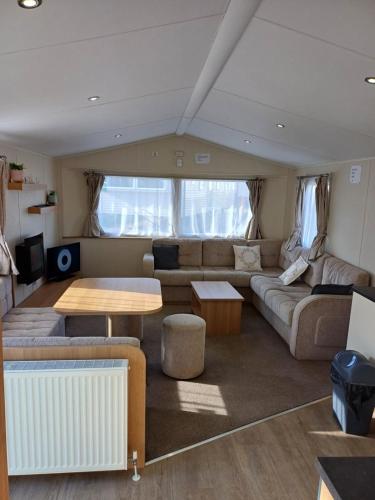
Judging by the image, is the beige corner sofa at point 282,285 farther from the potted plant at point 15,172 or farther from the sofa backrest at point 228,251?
the potted plant at point 15,172

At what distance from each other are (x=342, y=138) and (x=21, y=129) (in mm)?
3225

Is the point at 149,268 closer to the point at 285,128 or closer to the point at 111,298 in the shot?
the point at 111,298

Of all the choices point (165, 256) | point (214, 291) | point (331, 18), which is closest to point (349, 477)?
point (331, 18)

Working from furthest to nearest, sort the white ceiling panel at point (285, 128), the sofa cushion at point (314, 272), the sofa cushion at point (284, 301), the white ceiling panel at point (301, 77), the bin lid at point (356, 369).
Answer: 1. the sofa cushion at point (314, 272)
2. the sofa cushion at point (284, 301)
3. the white ceiling panel at point (285, 128)
4. the bin lid at point (356, 369)
5. the white ceiling panel at point (301, 77)

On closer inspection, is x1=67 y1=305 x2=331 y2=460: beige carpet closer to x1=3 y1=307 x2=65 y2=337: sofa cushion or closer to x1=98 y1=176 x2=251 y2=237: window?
x1=3 y1=307 x2=65 y2=337: sofa cushion

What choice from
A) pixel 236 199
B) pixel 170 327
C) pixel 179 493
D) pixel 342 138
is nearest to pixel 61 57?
pixel 170 327

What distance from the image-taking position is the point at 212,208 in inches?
248

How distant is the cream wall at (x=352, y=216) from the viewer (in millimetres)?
4000

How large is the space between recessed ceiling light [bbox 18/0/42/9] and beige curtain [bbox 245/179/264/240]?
5005mm

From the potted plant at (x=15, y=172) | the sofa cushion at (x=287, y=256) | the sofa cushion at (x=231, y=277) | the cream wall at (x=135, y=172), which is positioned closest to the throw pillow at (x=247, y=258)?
the sofa cushion at (x=231, y=277)

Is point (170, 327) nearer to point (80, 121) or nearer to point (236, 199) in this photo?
point (80, 121)

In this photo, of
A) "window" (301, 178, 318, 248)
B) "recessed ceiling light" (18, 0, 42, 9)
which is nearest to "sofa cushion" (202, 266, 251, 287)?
"window" (301, 178, 318, 248)

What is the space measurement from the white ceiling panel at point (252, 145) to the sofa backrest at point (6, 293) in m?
3.04

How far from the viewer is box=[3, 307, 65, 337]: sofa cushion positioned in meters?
3.04
